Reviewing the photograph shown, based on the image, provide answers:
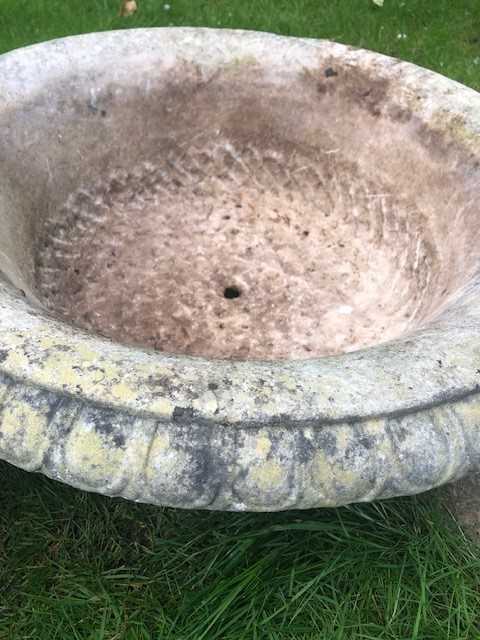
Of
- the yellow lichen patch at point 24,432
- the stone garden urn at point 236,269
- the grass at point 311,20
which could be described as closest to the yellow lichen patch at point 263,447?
the stone garden urn at point 236,269

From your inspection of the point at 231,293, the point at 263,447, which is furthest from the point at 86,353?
the point at 231,293

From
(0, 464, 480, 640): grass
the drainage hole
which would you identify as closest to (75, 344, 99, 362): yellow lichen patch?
(0, 464, 480, 640): grass

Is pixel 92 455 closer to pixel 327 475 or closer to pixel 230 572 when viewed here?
pixel 327 475

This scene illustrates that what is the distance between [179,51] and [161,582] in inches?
49.7

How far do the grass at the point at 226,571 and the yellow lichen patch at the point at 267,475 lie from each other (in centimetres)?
58

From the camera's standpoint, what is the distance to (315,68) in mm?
1805

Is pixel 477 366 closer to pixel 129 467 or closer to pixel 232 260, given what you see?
pixel 129 467

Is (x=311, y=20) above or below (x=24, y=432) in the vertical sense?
above

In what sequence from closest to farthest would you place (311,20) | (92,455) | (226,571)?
(92,455), (226,571), (311,20)

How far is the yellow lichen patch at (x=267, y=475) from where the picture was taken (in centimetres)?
95

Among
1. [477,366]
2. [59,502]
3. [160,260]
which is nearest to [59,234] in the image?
[160,260]

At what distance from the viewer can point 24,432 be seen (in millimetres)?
974

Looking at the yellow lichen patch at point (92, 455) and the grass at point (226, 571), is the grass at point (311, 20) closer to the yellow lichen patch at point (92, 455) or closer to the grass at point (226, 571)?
the grass at point (226, 571)

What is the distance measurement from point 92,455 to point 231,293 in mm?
939
